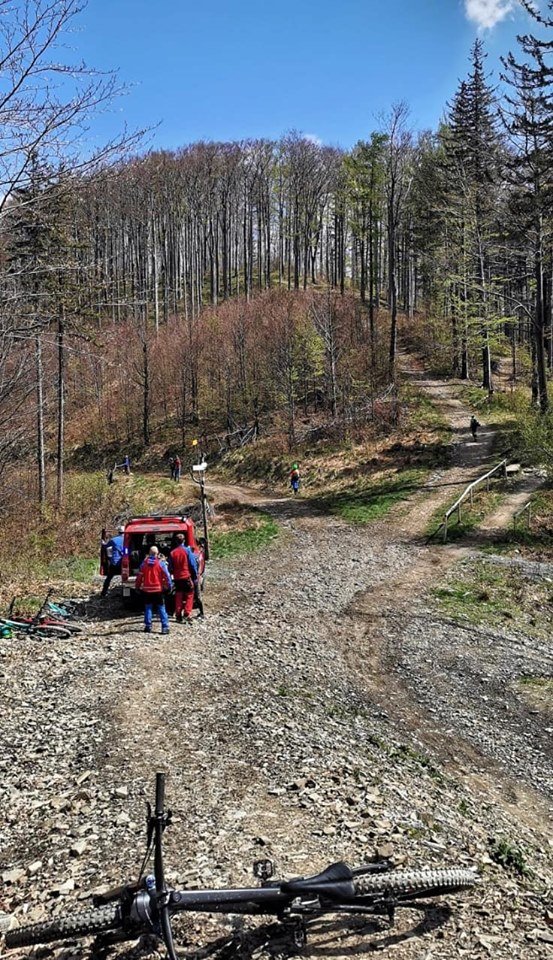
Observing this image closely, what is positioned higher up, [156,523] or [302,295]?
[302,295]

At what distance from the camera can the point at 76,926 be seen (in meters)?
3.78

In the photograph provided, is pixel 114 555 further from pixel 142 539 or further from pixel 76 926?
pixel 76 926

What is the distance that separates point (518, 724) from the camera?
9188mm

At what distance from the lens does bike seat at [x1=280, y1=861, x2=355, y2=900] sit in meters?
3.96

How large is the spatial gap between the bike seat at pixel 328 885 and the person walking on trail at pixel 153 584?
7.90 metres

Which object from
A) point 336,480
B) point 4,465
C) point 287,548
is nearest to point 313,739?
point 287,548

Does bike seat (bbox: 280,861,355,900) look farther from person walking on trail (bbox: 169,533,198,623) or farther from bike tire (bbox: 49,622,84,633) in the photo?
person walking on trail (bbox: 169,533,198,623)

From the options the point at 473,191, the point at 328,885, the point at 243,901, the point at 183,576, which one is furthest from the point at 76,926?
the point at 473,191

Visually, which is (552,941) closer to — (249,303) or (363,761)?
(363,761)

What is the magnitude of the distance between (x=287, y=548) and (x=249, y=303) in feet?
130

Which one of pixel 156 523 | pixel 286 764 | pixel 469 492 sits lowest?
pixel 286 764

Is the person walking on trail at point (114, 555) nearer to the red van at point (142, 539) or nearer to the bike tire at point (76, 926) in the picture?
the red van at point (142, 539)

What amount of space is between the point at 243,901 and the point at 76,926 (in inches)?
42.0

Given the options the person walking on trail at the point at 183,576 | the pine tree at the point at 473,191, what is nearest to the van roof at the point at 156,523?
the person walking on trail at the point at 183,576
